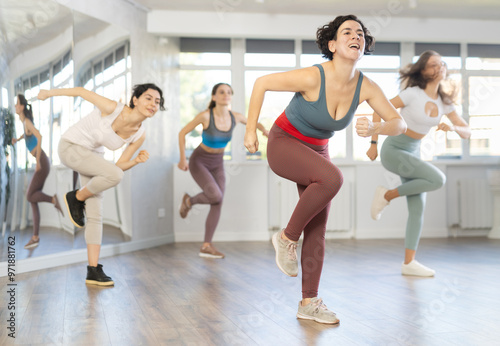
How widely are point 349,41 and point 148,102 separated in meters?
1.68

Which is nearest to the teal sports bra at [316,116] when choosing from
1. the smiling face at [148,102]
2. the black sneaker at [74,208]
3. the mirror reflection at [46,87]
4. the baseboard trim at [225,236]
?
the smiling face at [148,102]

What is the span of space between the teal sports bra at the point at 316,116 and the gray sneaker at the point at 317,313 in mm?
782

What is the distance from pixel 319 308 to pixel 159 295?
3.54 ft

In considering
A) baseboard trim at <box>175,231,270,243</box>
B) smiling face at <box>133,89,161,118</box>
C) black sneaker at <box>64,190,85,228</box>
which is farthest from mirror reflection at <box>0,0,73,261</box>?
baseboard trim at <box>175,231,270,243</box>

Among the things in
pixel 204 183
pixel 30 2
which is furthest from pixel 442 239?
pixel 30 2

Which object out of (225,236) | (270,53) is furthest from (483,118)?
(225,236)

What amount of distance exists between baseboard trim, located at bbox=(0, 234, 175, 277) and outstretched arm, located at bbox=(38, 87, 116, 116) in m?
1.31

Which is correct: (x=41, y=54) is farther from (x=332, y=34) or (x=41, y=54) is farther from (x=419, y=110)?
(x=419, y=110)

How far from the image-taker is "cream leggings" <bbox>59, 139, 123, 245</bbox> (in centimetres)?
361

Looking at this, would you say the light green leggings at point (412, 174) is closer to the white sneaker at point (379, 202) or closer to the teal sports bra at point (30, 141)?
the white sneaker at point (379, 202)

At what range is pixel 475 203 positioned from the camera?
714 centimetres

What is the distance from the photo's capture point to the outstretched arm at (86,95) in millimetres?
3586

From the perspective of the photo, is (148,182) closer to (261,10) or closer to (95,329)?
(261,10)

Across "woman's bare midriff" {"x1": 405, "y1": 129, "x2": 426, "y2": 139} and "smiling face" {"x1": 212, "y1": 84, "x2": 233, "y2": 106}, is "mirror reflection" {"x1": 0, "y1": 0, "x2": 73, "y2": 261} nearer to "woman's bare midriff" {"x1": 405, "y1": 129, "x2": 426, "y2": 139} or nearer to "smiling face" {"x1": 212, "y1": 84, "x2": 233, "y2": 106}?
"smiling face" {"x1": 212, "y1": 84, "x2": 233, "y2": 106}
